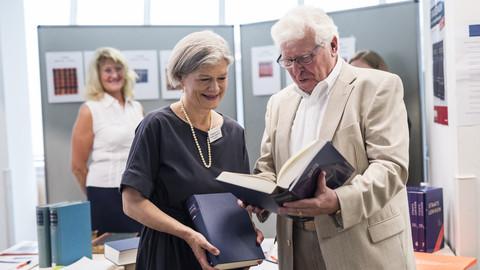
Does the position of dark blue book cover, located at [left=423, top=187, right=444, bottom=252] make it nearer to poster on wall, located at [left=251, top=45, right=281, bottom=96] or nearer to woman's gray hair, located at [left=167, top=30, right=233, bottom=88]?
woman's gray hair, located at [left=167, top=30, right=233, bottom=88]

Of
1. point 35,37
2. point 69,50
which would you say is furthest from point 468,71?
point 35,37

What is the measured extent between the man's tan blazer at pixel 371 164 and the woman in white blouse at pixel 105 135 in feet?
8.18

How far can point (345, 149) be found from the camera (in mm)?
1701

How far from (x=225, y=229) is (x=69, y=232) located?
40.4 inches

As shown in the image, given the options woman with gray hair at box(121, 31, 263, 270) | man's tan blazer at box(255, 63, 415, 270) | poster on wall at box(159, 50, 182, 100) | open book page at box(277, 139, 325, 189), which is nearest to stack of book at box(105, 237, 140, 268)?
woman with gray hair at box(121, 31, 263, 270)

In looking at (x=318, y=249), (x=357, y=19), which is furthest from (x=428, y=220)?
(x=357, y=19)

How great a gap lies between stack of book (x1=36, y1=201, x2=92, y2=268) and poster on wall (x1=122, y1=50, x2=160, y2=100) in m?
2.23

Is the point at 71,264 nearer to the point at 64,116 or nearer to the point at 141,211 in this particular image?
the point at 141,211

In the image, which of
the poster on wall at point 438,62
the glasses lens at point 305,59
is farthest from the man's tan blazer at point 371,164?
the poster on wall at point 438,62

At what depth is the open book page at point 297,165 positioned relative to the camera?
1465mm

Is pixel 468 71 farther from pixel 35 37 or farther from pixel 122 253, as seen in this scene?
pixel 35 37

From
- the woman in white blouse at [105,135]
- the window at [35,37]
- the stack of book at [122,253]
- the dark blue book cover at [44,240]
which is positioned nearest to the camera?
the stack of book at [122,253]

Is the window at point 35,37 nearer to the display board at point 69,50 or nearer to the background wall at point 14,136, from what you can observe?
the background wall at point 14,136

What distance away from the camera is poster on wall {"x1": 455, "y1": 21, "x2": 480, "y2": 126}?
108 inches
